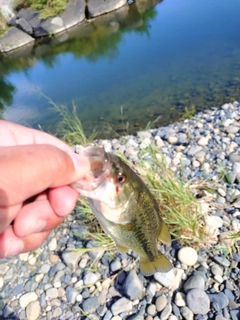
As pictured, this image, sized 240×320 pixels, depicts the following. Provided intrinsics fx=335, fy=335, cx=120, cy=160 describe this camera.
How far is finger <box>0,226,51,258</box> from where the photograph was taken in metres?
2.02

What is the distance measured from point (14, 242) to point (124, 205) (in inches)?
29.0

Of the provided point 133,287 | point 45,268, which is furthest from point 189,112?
point 133,287

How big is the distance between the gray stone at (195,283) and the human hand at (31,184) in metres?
1.37

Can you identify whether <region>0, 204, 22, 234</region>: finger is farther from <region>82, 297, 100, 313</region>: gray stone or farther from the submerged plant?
the submerged plant

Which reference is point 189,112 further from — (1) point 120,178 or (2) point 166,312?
(1) point 120,178

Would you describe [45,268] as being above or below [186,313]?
above

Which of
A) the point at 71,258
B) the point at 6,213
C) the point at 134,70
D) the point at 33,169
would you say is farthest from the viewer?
the point at 134,70

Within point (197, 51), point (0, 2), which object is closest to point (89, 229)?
point (197, 51)

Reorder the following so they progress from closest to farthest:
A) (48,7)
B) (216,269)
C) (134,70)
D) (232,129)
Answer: (216,269)
(232,129)
(134,70)
(48,7)

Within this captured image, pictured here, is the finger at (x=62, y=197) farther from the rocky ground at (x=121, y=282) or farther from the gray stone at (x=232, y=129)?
the gray stone at (x=232, y=129)

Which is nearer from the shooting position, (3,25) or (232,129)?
(232,129)

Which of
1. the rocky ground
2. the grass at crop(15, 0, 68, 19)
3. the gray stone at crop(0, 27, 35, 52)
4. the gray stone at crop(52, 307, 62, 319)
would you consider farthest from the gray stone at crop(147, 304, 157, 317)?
the grass at crop(15, 0, 68, 19)

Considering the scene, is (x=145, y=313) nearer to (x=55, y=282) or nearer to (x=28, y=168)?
(x=55, y=282)

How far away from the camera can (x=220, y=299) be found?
8.95 feet
